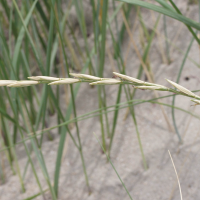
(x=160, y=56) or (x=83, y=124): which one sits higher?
(x=160, y=56)

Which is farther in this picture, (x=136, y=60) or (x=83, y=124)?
(x=136, y=60)

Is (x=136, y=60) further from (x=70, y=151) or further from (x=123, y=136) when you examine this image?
(x=70, y=151)

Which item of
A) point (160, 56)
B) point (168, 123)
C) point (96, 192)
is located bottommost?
point (96, 192)

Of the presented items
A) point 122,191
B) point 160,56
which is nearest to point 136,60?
point 160,56

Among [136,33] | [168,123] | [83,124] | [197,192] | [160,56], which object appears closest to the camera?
[197,192]

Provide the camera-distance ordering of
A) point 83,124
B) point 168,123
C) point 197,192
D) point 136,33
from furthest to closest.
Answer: point 136,33
point 83,124
point 168,123
point 197,192

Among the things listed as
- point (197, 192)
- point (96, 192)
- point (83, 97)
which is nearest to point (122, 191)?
point (96, 192)
